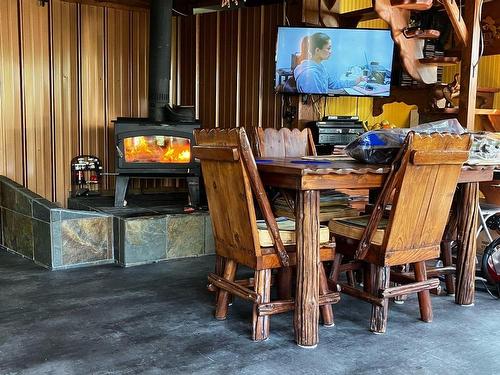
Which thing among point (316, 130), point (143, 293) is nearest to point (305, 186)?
point (143, 293)

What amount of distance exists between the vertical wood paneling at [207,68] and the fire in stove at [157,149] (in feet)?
3.70

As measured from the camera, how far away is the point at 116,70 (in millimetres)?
5969

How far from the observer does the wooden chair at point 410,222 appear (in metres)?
2.73

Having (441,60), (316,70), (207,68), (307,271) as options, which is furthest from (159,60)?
(307,271)

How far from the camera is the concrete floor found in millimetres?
2529

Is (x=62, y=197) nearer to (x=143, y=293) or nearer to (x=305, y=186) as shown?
(x=143, y=293)

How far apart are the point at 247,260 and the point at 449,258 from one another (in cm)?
162

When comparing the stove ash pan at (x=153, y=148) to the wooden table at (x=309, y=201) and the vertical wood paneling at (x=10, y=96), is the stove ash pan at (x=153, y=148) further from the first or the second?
the wooden table at (x=309, y=201)

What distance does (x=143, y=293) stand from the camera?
3611 mm

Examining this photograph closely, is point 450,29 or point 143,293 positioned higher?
point 450,29

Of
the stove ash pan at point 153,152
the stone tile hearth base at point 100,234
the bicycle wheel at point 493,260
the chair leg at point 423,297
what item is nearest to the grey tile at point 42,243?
the stone tile hearth base at point 100,234

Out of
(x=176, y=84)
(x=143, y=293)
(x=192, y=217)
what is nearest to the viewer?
(x=143, y=293)

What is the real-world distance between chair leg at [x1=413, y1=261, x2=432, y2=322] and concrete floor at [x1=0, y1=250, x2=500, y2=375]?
5 cm

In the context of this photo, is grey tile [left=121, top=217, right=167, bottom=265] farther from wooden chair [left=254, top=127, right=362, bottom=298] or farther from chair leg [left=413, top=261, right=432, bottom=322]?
chair leg [left=413, top=261, right=432, bottom=322]
